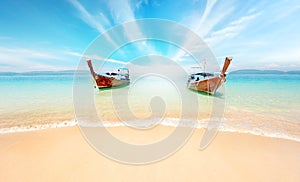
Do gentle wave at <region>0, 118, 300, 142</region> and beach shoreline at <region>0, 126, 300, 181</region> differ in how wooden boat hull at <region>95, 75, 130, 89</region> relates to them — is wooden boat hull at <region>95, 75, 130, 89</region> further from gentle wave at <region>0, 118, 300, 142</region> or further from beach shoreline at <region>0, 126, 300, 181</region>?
beach shoreline at <region>0, 126, 300, 181</region>

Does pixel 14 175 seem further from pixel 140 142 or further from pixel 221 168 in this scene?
pixel 221 168

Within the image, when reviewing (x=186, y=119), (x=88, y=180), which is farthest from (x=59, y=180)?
(x=186, y=119)

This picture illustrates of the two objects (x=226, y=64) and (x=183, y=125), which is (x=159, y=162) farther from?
(x=226, y=64)

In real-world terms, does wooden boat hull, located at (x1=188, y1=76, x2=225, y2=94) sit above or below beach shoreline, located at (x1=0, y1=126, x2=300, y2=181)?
above

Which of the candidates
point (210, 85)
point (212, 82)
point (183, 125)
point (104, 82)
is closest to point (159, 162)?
point (183, 125)

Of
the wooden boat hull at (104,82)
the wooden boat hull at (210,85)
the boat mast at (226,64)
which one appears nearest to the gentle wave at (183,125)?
the boat mast at (226,64)

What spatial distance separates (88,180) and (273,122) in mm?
7808

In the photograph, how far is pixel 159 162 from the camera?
329cm

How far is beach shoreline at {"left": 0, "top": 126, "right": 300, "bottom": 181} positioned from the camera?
2869 mm

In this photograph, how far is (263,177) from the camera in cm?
288

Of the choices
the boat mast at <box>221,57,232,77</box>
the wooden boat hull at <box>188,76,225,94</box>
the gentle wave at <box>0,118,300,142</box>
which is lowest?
the gentle wave at <box>0,118,300,142</box>

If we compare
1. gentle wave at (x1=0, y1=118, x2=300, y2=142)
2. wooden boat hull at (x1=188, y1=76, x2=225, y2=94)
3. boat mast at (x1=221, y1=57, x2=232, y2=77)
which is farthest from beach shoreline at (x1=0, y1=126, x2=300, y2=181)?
wooden boat hull at (x1=188, y1=76, x2=225, y2=94)

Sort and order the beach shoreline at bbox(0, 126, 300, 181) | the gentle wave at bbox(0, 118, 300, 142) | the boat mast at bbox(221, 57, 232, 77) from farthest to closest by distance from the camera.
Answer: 1. the boat mast at bbox(221, 57, 232, 77)
2. the gentle wave at bbox(0, 118, 300, 142)
3. the beach shoreline at bbox(0, 126, 300, 181)

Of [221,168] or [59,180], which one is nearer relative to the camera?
[59,180]
